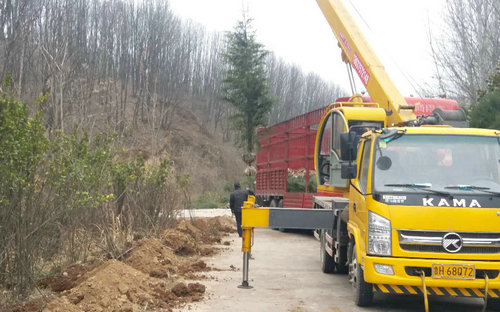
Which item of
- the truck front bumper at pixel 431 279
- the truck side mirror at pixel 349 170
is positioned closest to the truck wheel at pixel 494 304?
the truck front bumper at pixel 431 279

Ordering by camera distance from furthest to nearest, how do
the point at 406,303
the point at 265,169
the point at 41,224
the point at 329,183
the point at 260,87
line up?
the point at 260,87 < the point at 265,169 < the point at 329,183 < the point at 406,303 < the point at 41,224

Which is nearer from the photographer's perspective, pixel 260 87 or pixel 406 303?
pixel 406 303

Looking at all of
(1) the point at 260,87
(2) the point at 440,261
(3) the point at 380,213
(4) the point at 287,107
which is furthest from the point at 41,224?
(4) the point at 287,107

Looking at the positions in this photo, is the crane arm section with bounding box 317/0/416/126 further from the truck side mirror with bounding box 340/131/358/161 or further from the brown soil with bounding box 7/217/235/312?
the brown soil with bounding box 7/217/235/312

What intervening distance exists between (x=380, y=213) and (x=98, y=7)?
47042 millimetres

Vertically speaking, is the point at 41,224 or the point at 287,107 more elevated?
the point at 287,107

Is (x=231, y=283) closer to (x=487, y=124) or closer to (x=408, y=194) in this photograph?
(x=408, y=194)

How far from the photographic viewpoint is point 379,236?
687cm

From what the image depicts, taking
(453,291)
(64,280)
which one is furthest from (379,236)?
(64,280)

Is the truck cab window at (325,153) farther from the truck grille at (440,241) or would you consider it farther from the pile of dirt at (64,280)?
the pile of dirt at (64,280)

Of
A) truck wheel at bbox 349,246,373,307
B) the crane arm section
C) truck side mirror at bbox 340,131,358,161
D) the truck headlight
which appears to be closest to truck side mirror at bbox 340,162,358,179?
truck side mirror at bbox 340,131,358,161

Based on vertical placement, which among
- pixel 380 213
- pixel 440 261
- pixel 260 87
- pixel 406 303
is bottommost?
pixel 406 303

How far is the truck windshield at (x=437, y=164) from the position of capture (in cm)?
714

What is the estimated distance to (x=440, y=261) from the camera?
670 cm
